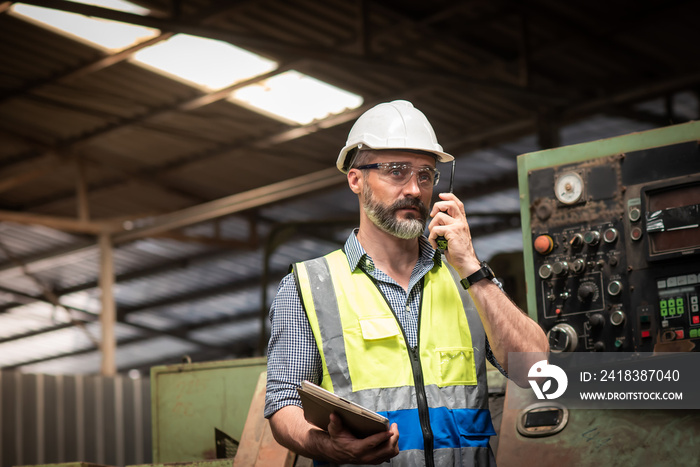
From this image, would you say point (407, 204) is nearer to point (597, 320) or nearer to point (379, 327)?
point (379, 327)

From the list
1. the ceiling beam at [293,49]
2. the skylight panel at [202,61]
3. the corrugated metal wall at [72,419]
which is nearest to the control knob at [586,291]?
the ceiling beam at [293,49]

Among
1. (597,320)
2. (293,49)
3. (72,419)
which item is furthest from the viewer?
(72,419)

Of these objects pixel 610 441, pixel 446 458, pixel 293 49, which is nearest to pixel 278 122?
pixel 293 49

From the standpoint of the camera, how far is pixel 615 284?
9.63ft

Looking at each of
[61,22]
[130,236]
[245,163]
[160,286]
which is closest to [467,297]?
[61,22]

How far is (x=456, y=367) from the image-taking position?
2457 millimetres

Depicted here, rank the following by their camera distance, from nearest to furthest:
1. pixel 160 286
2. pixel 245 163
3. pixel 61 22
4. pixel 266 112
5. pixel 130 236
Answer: pixel 61 22
pixel 266 112
pixel 245 163
pixel 130 236
pixel 160 286

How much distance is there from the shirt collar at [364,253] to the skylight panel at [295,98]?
5.53 meters

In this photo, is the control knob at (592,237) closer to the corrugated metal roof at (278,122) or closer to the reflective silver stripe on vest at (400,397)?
the reflective silver stripe on vest at (400,397)

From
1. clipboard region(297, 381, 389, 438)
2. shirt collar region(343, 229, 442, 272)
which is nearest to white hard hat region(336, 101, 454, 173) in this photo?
shirt collar region(343, 229, 442, 272)

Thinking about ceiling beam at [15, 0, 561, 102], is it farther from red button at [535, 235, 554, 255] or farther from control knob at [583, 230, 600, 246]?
control knob at [583, 230, 600, 246]

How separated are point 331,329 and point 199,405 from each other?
195 centimetres

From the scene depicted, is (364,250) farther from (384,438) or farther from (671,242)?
(671,242)

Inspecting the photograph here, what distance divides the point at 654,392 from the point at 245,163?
319 inches
